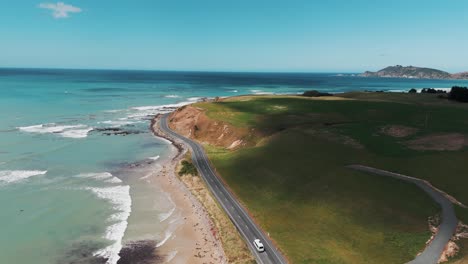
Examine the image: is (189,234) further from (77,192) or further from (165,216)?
(77,192)

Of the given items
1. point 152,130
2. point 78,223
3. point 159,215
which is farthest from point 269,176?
point 152,130

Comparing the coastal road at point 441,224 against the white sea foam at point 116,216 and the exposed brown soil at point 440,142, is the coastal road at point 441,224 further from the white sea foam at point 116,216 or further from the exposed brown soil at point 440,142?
the white sea foam at point 116,216

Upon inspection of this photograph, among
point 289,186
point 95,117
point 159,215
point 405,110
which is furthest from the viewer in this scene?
point 95,117

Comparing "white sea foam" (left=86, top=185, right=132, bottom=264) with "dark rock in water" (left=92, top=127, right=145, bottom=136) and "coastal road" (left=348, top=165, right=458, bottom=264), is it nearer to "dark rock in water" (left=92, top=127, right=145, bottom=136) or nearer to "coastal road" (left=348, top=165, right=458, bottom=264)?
"coastal road" (left=348, top=165, right=458, bottom=264)

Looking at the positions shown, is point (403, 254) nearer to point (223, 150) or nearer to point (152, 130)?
point (223, 150)

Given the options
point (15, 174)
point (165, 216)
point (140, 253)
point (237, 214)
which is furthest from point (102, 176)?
point (237, 214)
